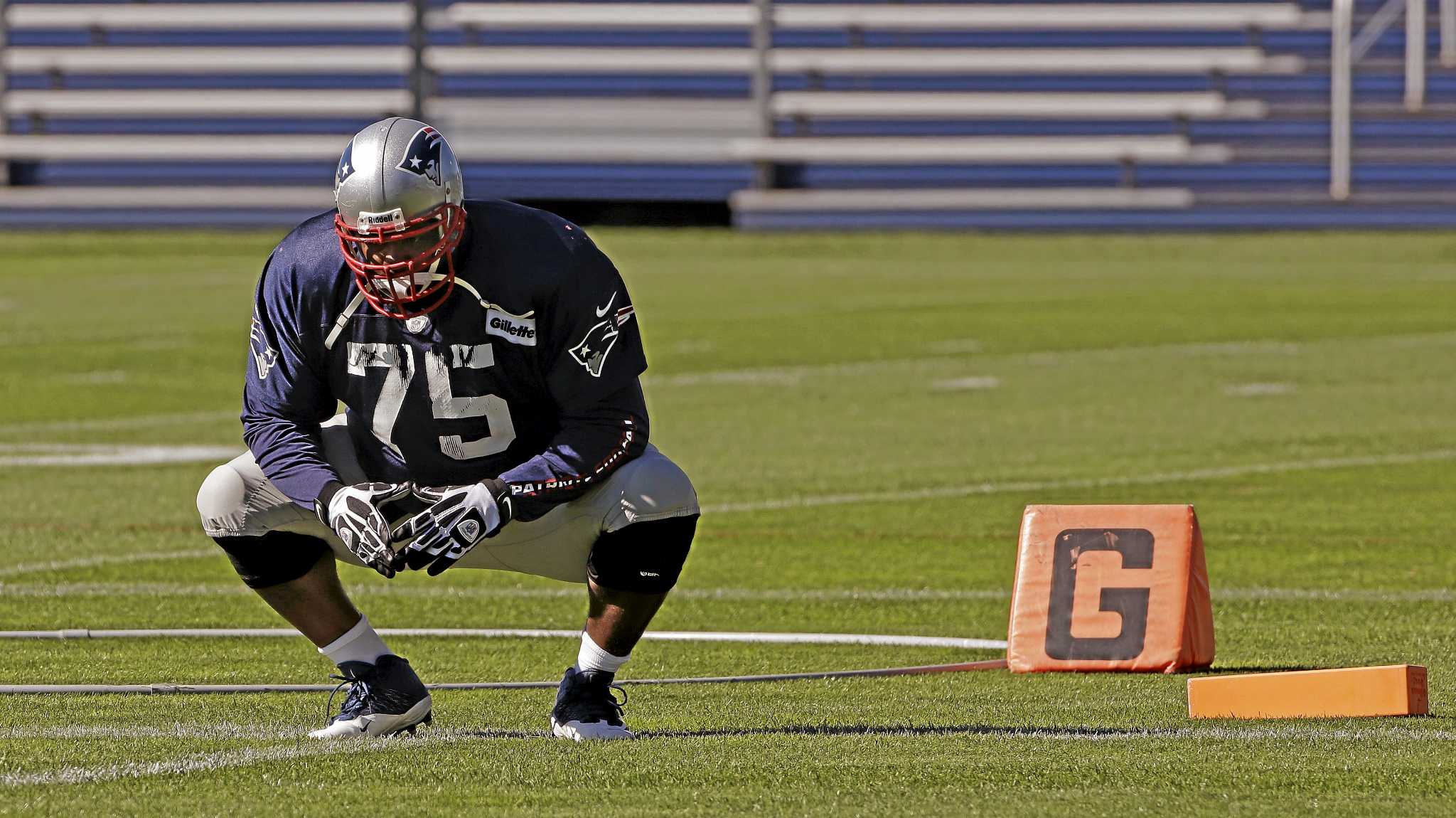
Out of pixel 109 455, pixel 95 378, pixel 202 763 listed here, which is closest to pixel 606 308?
pixel 202 763

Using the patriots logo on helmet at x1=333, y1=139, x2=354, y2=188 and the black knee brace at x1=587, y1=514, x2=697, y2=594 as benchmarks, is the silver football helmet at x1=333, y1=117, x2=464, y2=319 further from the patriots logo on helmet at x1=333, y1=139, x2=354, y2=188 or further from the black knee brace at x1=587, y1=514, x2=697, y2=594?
the black knee brace at x1=587, y1=514, x2=697, y2=594

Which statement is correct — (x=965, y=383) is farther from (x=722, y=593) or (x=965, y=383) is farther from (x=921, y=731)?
(x=921, y=731)

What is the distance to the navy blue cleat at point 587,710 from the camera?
195 inches

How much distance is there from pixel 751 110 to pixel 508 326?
29.2 meters

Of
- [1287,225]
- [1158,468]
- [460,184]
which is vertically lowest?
[1287,225]

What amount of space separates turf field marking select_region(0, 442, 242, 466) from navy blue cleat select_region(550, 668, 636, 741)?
745cm

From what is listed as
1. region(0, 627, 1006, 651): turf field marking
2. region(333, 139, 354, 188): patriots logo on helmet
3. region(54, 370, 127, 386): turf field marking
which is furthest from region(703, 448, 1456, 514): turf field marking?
region(54, 370, 127, 386): turf field marking

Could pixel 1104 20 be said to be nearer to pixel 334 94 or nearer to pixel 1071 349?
pixel 334 94

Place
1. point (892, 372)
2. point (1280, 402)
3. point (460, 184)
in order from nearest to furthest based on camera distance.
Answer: point (460, 184)
point (1280, 402)
point (892, 372)

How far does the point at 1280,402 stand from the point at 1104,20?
20.7 m

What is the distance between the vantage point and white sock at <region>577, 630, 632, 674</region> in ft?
16.6

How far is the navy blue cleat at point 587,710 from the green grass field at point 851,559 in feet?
0.46

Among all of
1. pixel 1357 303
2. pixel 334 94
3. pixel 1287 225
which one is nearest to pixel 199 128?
pixel 334 94

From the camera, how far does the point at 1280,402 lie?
48.3 feet
